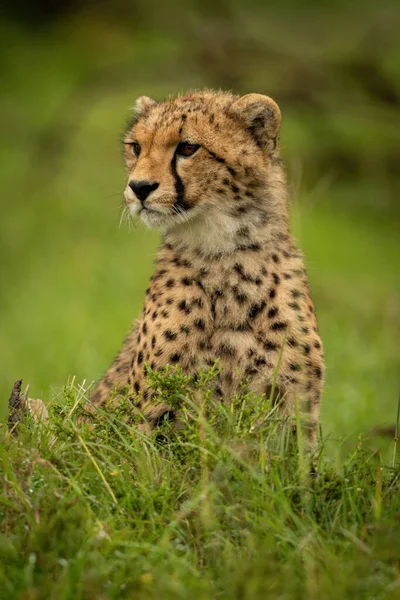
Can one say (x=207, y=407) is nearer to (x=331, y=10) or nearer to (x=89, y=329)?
Answer: (x=89, y=329)

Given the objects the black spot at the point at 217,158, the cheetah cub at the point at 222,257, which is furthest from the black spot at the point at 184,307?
the black spot at the point at 217,158

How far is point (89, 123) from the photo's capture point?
1524cm

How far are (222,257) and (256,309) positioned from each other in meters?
0.23

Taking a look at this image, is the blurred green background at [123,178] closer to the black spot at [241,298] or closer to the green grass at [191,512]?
the black spot at [241,298]

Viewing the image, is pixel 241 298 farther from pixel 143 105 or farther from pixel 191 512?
pixel 191 512

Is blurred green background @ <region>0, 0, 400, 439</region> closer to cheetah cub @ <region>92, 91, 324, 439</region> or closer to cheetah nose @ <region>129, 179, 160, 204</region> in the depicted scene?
cheetah cub @ <region>92, 91, 324, 439</region>

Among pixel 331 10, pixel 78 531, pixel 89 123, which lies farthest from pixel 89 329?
pixel 331 10

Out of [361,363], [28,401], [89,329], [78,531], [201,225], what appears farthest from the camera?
[89,329]

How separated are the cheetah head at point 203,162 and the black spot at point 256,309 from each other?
286 mm

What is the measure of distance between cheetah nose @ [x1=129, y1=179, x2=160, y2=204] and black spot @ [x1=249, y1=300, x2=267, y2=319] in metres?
0.51

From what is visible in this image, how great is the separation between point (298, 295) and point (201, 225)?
408mm

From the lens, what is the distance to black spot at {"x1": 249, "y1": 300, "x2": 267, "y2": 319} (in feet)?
11.2

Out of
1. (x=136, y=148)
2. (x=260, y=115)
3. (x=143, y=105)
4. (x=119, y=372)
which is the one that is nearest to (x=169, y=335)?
(x=119, y=372)

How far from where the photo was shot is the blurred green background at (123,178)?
7598mm
